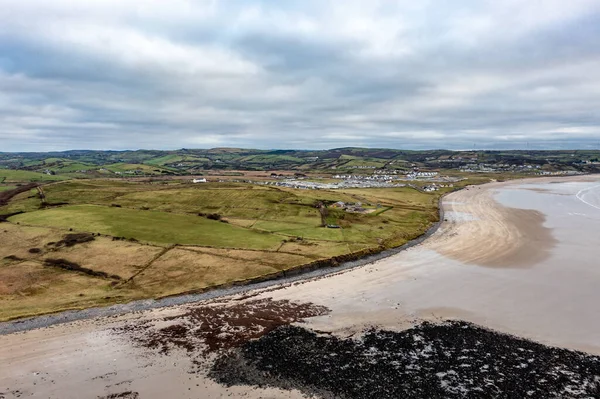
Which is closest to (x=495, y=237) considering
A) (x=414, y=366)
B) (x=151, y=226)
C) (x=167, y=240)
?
(x=414, y=366)

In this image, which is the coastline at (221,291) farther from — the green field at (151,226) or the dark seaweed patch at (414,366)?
the dark seaweed patch at (414,366)

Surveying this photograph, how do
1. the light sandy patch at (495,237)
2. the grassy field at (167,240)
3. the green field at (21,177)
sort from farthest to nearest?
the green field at (21,177) → the light sandy patch at (495,237) → the grassy field at (167,240)

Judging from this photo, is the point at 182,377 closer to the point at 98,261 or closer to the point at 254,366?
the point at 254,366

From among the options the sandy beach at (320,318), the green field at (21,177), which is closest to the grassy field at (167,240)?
the sandy beach at (320,318)

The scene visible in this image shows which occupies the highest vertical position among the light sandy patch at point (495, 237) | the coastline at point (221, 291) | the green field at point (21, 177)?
the green field at point (21, 177)

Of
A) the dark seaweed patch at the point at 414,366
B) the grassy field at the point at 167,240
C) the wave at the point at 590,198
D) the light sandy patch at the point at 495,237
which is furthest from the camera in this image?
the wave at the point at 590,198

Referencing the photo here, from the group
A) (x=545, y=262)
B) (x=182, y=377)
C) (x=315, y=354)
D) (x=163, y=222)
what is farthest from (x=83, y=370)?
(x=545, y=262)

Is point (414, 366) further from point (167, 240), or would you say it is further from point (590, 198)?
point (590, 198)
